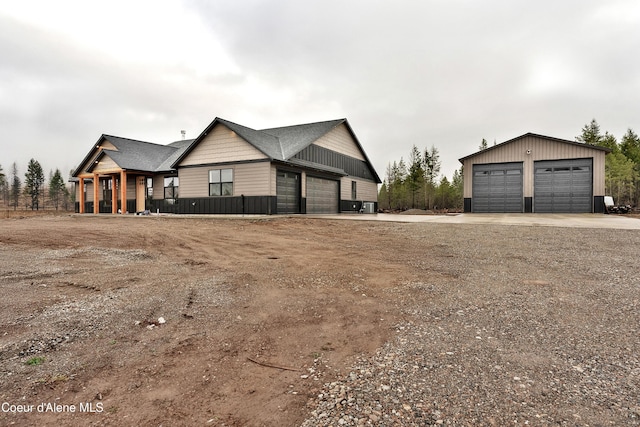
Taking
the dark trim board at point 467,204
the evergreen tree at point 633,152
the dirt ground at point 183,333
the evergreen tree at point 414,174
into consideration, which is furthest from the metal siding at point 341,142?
the evergreen tree at point 633,152

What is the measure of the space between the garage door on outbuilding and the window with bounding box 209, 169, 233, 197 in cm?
505

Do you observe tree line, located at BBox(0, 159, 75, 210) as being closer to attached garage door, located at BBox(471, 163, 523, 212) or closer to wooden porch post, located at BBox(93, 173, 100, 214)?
wooden porch post, located at BBox(93, 173, 100, 214)

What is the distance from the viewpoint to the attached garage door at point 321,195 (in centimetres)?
1989

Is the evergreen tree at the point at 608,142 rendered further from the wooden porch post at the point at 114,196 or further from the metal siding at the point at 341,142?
Result: the wooden porch post at the point at 114,196

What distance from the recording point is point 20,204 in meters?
72.9

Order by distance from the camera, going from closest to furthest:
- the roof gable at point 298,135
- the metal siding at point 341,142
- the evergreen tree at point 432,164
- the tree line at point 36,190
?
the roof gable at point 298,135 → the metal siding at point 341,142 → the evergreen tree at point 432,164 → the tree line at point 36,190

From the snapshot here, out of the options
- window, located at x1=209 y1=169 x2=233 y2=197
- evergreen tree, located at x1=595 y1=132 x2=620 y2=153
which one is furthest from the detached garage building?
evergreen tree, located at x1=595 y1=132 x2=620 y2=153

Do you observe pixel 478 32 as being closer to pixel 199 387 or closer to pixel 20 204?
pixel 199 387

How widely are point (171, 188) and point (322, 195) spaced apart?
1053 cm

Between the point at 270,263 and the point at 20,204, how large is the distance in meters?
99.7

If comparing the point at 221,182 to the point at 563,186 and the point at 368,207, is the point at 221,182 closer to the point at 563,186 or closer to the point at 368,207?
the point at 368,207

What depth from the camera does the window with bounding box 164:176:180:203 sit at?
2008 centimetres

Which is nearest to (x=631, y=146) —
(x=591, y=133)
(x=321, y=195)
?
(x=591, y=133)

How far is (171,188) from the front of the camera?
2036 cm
